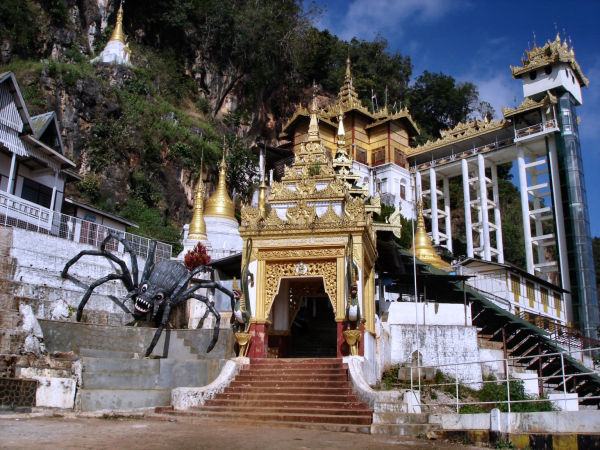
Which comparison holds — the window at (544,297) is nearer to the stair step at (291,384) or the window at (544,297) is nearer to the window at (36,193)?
the stair step at (291,384)

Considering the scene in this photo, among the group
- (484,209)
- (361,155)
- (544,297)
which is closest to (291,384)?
(544,297)

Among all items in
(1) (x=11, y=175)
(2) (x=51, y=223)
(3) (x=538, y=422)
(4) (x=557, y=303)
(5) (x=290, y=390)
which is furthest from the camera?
(4) (x=557, y=303)

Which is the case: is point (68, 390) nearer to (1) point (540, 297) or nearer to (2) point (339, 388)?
(2) point (339, 388)

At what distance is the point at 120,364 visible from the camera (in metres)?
13.6

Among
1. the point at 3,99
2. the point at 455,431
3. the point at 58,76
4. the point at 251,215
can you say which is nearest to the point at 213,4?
the point at 58,76

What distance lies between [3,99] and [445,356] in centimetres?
1902

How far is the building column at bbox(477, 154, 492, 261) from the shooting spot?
141 feet

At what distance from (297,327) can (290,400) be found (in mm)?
7514

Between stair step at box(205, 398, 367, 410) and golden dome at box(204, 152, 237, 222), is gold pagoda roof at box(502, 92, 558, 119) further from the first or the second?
stair step at box(205, 398, 367, 410)

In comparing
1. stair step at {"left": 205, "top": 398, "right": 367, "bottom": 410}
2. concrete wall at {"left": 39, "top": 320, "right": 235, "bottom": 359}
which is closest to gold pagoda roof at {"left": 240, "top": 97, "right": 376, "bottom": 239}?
concrete wall at {"left": 39, "top": 320, "right": 235, "bottom": 359}

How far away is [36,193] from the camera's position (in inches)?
974

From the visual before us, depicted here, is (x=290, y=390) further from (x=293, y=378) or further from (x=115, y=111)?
(x=115, y=111)

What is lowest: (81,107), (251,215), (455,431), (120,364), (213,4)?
(455,431)

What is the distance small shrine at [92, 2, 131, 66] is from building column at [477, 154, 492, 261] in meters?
28.2
